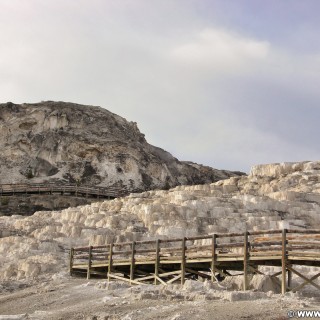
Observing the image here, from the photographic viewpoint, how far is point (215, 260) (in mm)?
14859

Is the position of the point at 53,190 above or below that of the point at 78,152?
below

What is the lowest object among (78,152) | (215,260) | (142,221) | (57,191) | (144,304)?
(144,304)

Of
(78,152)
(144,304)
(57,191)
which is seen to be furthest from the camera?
(78,152)

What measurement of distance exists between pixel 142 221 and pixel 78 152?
107 feet

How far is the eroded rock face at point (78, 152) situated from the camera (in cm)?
5734

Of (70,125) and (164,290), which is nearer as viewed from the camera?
(164,290)

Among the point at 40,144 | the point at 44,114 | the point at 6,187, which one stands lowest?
the point at 6,187

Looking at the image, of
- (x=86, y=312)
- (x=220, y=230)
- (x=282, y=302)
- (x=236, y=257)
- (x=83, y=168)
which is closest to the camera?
(x=282, y=302)

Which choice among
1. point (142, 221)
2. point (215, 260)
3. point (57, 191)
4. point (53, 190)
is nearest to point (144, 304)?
point (215, 260)

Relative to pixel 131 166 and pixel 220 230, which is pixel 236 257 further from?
pixel 131 166

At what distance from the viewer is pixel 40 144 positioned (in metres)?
59.8

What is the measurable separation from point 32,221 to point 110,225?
4.49m

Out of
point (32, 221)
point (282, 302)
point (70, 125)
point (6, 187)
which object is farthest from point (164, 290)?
point (70, 125)

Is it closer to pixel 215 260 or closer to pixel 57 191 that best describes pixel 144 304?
pixel 215 260
